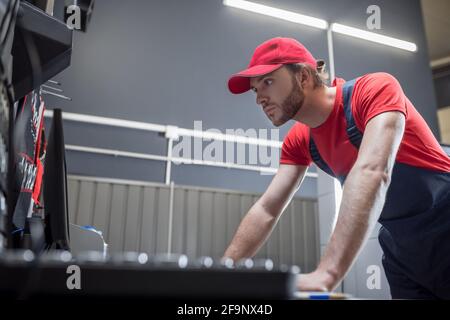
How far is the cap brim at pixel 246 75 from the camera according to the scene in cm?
82

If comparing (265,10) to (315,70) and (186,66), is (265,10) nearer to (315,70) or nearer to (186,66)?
(186,66)

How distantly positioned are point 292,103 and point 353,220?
1.49ft

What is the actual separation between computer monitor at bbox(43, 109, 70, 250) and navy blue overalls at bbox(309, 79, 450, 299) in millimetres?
619

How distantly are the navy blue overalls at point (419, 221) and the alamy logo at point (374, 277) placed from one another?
142cm

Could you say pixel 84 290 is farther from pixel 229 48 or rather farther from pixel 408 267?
pixel 229 48

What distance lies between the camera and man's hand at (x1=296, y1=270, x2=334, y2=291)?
0.43 metres

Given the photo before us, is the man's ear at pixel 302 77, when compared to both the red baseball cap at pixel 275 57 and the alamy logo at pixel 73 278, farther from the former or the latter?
the alamy logo at pixel 73 278

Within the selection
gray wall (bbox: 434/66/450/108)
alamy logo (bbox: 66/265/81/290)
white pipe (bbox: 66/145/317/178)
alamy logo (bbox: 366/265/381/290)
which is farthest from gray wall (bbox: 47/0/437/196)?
alamy logo (bbox: 66/265/81/290)

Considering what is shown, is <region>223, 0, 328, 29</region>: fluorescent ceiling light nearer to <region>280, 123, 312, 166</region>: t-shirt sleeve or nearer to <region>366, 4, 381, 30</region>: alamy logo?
<region>366, 4, 381, 30</region>: alamy logo

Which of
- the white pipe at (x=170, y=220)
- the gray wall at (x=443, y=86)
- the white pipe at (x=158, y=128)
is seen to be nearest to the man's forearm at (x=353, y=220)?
the white pipe at (x=170, y=220)

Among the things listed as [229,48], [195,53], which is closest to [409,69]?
[229,48]

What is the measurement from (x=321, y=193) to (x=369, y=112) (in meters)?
2.26

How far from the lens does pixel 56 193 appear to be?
698 millimetres

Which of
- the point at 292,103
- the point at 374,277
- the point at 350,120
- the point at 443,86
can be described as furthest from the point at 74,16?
the point at 443,86
